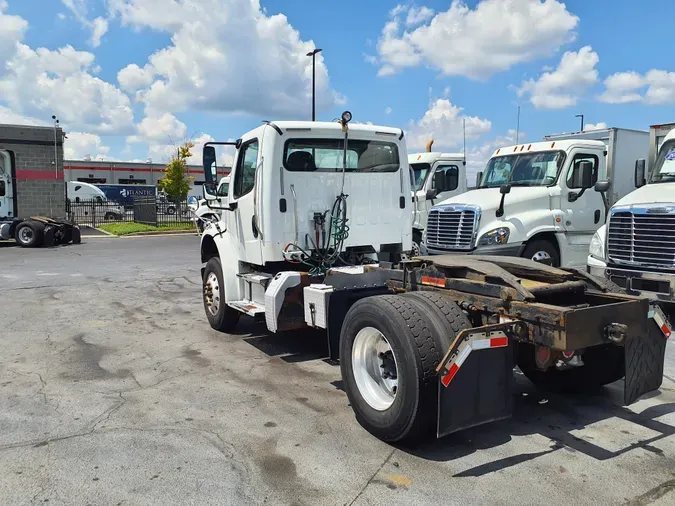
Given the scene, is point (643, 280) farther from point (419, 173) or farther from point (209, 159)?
point (419, 173)

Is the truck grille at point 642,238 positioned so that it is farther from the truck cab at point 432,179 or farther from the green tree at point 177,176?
the green tree at point 177,176

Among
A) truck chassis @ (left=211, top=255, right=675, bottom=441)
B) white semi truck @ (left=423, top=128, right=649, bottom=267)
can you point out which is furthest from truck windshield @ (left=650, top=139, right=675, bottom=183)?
truck chassis @ (left=211, top=255, right=675, bottom=441)

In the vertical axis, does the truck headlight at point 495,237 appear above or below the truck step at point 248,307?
above

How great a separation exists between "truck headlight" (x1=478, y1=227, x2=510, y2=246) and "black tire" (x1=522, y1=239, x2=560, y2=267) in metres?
0.61

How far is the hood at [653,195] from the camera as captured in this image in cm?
762

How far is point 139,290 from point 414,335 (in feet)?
28.2

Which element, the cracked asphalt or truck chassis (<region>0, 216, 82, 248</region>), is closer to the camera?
the cracked asphalt

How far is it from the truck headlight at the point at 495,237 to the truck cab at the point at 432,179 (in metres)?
3.37

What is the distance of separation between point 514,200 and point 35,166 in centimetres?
2258

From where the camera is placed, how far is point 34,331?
25.7 ft

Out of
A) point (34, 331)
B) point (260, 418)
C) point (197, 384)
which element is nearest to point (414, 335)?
point (260, 418)

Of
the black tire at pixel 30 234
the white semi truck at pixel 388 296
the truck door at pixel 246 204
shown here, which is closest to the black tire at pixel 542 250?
the white semi truck at pixel 388 296

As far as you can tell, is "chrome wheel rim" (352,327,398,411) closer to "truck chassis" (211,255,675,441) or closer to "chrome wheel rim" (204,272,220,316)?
"truck chassis" (211,255,675,441)

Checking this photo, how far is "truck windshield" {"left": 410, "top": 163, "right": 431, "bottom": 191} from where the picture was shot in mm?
13977
